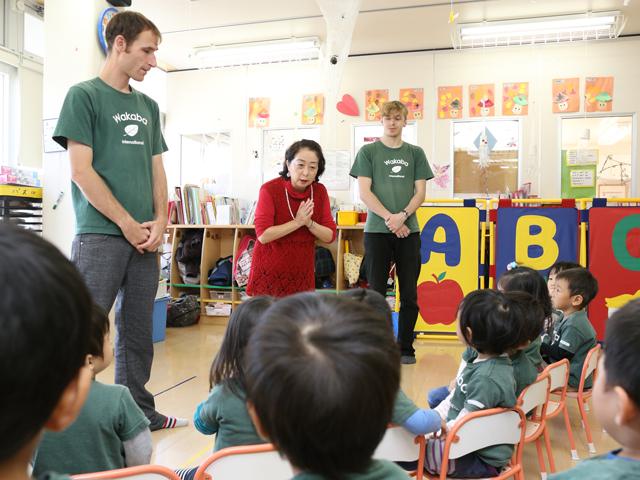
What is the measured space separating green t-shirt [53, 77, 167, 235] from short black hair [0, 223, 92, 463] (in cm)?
144

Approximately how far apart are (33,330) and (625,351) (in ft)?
2.29

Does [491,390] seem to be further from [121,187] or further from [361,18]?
[361,18]

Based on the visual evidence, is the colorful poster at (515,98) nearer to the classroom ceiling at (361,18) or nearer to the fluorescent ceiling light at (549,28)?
the fluorescent ceiling light at (549,28)

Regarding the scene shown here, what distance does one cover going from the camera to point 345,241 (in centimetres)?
494

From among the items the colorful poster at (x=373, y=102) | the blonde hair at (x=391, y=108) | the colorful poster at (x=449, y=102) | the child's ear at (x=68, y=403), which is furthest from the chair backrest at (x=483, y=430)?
the colorful poster at (x=373, y=102)

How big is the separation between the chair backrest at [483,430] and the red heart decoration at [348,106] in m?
4.52

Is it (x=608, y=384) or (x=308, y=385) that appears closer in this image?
(x=308, y=385)

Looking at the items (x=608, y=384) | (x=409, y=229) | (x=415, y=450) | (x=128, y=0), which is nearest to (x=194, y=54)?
(x=128, y=0)

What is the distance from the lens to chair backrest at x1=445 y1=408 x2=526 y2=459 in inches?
46.9

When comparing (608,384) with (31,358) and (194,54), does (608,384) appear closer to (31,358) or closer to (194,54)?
(31,358)

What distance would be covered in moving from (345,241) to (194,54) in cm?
255

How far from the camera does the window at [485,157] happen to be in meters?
5.17

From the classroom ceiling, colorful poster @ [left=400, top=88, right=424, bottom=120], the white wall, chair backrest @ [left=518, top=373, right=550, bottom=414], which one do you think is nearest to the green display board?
the white wall

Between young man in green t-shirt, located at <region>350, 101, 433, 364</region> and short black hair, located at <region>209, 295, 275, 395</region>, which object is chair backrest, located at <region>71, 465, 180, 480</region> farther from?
young man in green t-shirt, located at <region>350, 101, 433, 364</region>
